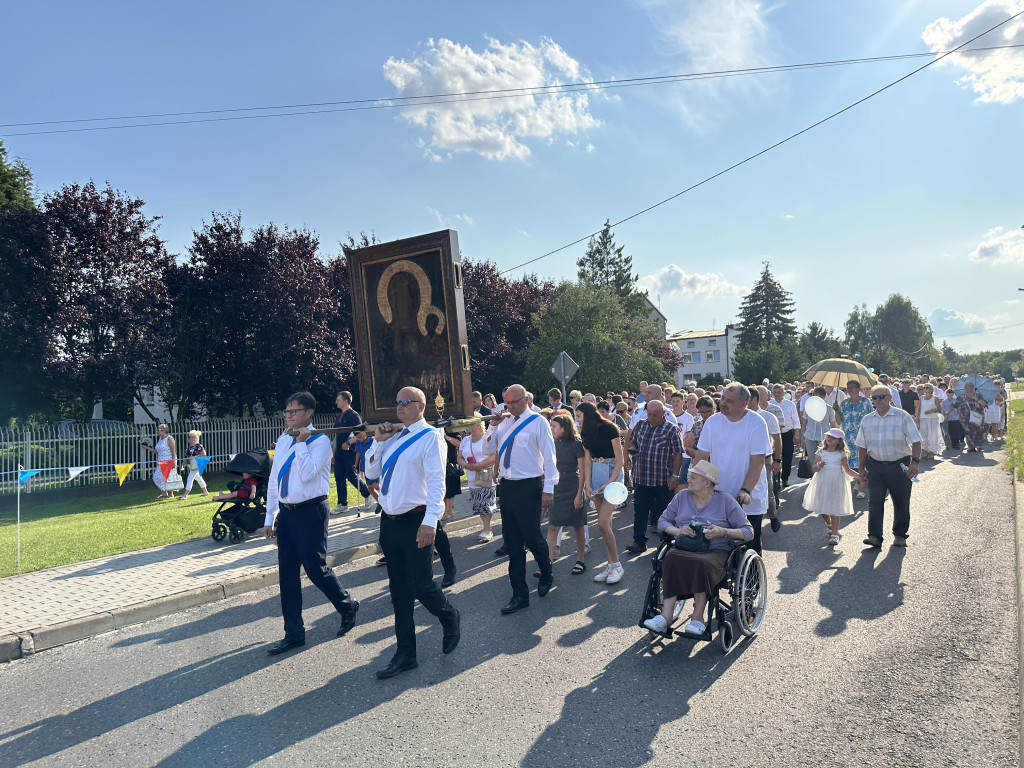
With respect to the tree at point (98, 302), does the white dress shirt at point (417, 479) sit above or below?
below

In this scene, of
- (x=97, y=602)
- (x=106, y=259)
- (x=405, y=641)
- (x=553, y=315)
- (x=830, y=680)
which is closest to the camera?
(x=830, y=680)

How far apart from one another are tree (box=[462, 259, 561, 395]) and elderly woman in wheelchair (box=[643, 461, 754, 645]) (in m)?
24.8

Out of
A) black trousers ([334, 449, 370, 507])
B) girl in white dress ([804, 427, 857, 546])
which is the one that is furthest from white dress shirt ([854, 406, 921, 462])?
black trousers ([334, 449, 370, 507])

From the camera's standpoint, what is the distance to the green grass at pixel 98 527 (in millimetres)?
9039

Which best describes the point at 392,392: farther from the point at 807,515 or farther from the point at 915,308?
the point at 915,308

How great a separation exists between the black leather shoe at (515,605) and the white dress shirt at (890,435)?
188 inches

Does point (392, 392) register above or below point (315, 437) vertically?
above

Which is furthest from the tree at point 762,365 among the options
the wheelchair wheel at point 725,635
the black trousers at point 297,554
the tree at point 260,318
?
the black trousers at point 297,554

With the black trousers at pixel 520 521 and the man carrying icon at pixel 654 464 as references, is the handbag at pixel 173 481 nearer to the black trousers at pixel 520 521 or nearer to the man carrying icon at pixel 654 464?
the man carrying icon at pixel 654 464

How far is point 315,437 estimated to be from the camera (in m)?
5.59

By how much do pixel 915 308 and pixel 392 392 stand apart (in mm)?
118401

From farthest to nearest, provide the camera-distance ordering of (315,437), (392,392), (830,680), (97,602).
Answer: (392,392), (97,602), (315,437), (830,680)

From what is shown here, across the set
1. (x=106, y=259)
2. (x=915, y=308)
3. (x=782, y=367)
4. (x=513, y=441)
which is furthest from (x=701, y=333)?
(x=513, y=441)

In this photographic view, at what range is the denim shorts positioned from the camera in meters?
7.13
